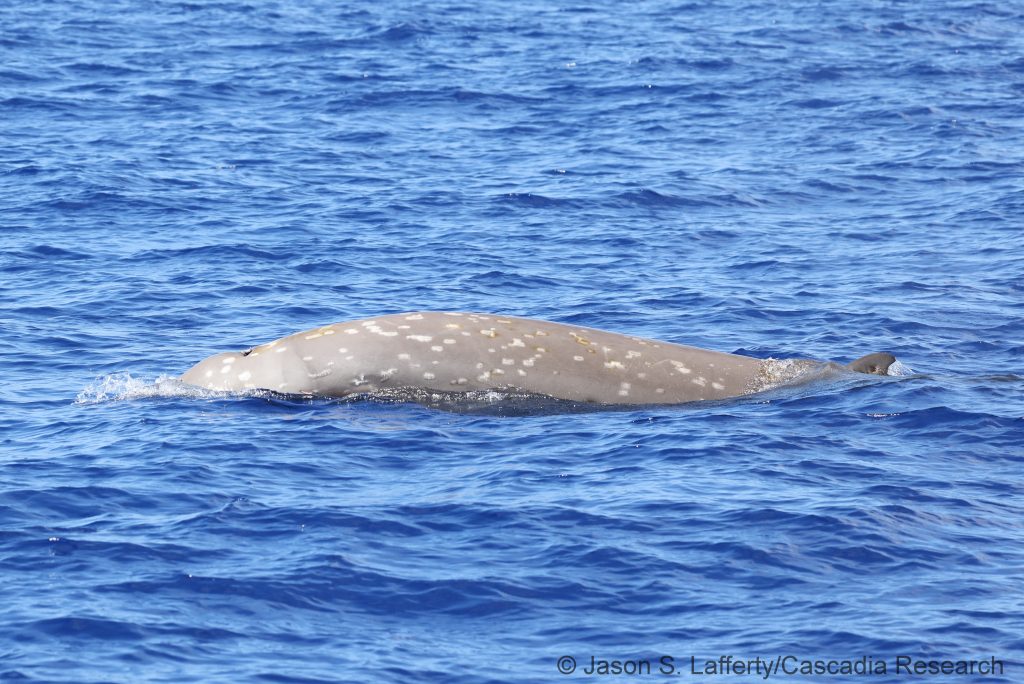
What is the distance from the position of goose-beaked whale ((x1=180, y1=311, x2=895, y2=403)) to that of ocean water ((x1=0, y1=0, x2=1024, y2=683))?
1.24 ft

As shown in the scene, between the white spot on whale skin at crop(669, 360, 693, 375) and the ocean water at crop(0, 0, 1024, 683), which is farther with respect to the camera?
the white spot on whale skin at crop(669, 360, 693, 375)

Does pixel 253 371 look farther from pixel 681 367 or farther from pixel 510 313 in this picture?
pixel 510 313

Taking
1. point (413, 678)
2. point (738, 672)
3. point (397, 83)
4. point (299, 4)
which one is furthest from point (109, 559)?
point (299, 4)

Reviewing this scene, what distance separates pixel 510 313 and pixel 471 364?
20.1 feet

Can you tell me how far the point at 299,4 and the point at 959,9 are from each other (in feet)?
80.1

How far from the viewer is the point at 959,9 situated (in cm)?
5338

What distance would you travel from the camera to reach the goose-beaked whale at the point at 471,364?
60.1 feet

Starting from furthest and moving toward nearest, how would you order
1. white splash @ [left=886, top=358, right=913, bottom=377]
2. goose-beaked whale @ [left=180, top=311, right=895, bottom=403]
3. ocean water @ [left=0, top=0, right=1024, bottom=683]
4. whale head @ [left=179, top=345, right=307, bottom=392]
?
white splash @ [left=886, top=358, right=913, bottom=377] < whale head @ [left=179, top=345, right=307, bottom=392] < goose-beaked whale @ [left=180, top=311, right=895, bottom=403] < ocean water @ [left=0, top=0, right=1024, bottom=683]

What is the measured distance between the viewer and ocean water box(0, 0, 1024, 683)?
1260cm

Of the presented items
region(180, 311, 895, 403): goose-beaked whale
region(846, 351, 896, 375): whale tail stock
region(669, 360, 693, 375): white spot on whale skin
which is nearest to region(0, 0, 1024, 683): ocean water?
region(846, 351, 896, 375): whale tail stock

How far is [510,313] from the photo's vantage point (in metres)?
24.4

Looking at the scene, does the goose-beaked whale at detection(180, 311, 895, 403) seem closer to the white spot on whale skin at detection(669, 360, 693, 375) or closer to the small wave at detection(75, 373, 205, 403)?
the white spot on whale skin at detection(669, 360, 693, 375)

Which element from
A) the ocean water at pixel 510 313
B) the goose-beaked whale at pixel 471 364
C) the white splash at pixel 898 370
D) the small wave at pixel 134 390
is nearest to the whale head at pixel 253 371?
the goose-beaked whale at pixel 471 364

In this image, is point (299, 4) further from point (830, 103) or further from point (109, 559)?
point (109, 559)
